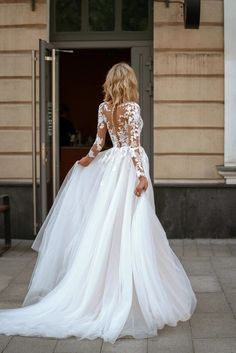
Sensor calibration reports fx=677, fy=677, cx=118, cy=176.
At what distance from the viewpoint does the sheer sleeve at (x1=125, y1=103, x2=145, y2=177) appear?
5.71 meters

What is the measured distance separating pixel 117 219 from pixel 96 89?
32.2 feet

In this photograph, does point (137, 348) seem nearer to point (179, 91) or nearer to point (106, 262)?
point (106, 262)

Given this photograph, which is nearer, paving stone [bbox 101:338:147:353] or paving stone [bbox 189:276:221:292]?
paving stone [bbox 101:338:147:353]

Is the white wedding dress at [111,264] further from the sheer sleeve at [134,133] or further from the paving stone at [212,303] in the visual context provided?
the paving stone at [212,303]

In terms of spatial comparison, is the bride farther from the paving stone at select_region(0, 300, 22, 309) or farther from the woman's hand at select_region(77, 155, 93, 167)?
the paving stone at select_region(0, 300, 22, 309)

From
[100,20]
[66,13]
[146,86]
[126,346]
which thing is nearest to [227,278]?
[126,346]

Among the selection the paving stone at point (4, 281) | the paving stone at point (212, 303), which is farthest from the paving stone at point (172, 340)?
the paving stone at point (4, 281)

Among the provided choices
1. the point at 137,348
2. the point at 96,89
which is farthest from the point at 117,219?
the point at 96,89

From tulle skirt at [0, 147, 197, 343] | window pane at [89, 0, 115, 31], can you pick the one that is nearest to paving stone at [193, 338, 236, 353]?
tulle skirt at [0, 147, 197, 343]

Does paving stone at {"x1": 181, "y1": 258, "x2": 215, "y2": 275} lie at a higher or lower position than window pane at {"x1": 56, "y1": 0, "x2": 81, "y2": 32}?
lower

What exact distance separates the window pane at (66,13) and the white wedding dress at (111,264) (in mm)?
5199

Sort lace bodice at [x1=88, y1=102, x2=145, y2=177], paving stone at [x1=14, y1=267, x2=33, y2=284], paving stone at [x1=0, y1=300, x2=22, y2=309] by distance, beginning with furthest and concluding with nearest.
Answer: paving stone at [x1=14, y1=267, x2=33, y2=284] < paving stone at [x1=0, y1=300, x2=22, y2=309] < lace bodice at [x1=88, y1=102, x2=145, y2=177]

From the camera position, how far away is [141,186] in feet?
18.4

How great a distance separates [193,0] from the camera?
368 inches
